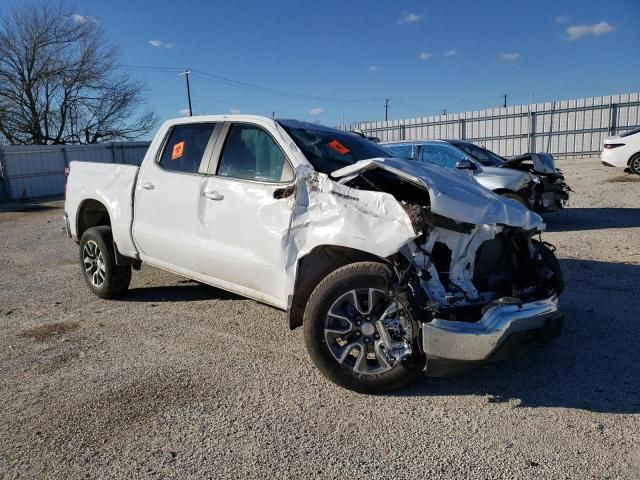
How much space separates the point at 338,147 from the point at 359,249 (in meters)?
1.31

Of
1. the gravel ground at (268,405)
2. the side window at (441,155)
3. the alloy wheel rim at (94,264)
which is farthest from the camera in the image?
the side window at (441,155)

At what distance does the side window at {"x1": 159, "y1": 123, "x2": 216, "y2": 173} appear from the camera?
4672 mm

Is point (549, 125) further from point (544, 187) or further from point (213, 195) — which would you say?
point (213, 195)

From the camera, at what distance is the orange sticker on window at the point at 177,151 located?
4.88 m

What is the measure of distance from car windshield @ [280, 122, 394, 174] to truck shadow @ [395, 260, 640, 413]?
1800 mm

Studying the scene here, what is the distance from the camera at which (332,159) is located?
4109mm

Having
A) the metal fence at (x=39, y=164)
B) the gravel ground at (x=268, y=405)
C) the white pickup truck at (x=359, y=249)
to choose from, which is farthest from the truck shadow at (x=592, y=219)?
the metal fence at (x=39, y=164)

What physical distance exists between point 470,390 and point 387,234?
48.8 inches

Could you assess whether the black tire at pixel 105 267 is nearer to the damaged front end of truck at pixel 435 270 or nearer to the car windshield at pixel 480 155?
the damaged front end of truck at pixel 435 270

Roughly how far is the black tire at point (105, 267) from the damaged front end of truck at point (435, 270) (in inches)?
110

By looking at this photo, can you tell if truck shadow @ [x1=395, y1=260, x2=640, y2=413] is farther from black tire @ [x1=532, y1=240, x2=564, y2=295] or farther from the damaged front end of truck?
black tire @ [x1=532, y1=240, x2=564, y2=295]

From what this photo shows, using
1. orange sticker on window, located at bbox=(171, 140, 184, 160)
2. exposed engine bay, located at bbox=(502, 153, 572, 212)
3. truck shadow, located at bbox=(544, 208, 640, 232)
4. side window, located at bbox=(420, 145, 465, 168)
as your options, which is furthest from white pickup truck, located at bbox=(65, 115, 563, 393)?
truck shadow, located at bbox=(544, 208, 640, 232)

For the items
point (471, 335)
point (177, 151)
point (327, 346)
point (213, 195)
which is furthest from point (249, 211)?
point (471, 335)

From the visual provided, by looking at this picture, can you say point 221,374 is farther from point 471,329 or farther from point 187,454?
point 471,329
